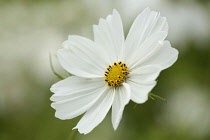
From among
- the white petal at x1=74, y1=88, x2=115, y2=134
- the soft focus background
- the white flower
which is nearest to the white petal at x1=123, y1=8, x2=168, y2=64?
the white flower

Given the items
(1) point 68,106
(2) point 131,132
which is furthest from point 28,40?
(1) point 68,106

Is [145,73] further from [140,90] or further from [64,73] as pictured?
[64,73]

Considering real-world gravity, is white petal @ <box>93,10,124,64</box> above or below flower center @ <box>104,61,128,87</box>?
above

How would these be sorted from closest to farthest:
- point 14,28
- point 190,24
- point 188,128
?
1. point 188,128
2. point 190,24
3. point 14,28

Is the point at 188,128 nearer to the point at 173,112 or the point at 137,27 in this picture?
the point at 173,112

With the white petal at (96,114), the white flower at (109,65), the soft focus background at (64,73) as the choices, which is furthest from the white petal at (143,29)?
the soft focus background at (64,73)

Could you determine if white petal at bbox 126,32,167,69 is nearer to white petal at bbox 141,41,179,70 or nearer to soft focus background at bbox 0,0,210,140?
white petal at bbox 141,41,179,70

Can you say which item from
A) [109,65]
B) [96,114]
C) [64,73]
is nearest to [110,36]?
[109,65]
